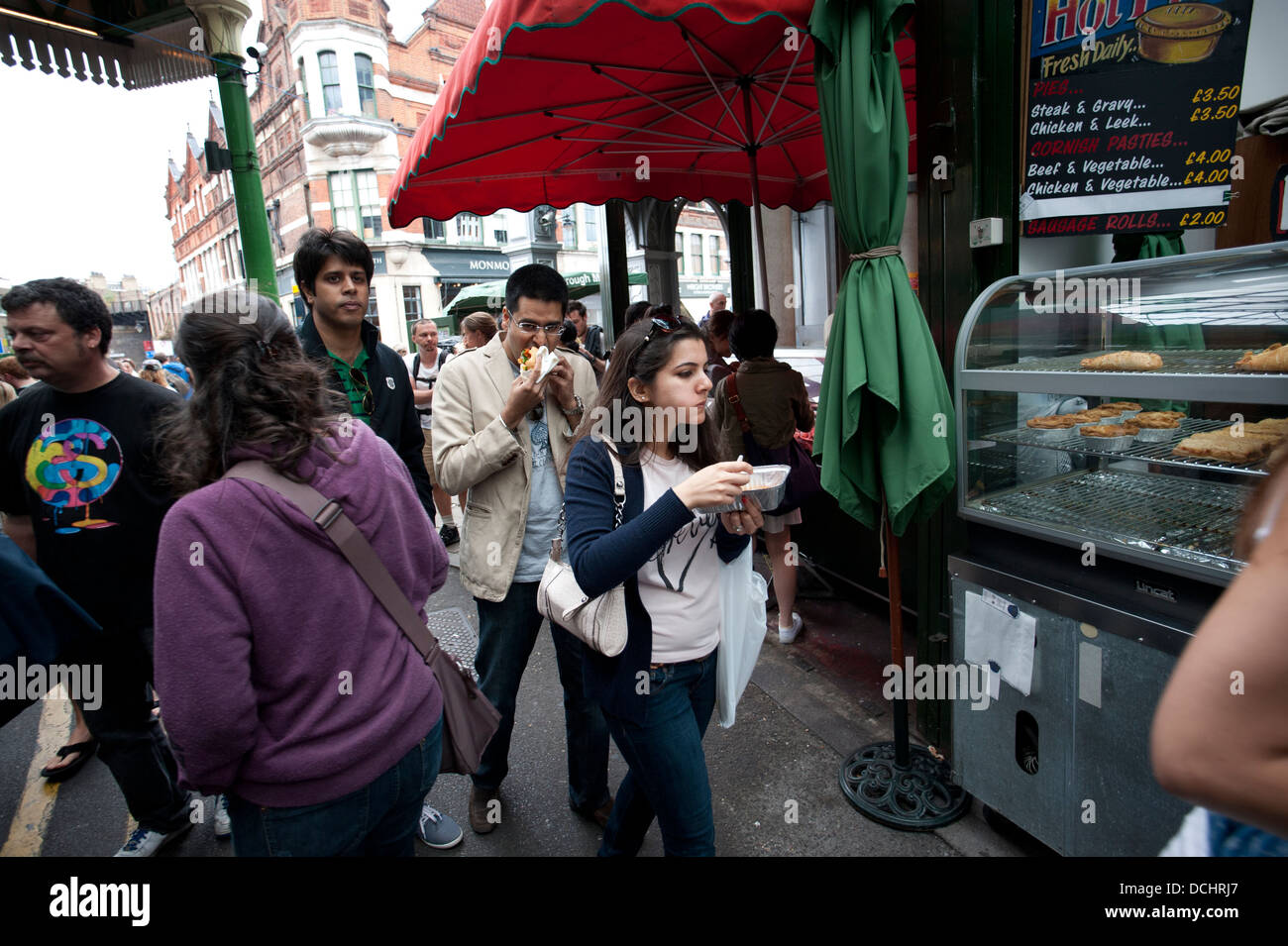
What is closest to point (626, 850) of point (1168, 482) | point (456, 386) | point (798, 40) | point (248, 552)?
point (248, 552)

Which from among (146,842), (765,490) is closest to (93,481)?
(146,842)

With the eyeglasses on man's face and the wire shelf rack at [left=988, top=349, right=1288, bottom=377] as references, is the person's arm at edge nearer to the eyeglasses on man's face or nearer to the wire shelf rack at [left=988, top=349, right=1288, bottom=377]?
the wire shelf rack at [left=988, top=349, right=1288, bottom=377]

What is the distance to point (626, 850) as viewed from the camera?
2.31 metres

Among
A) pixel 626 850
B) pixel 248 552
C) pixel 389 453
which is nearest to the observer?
pixel 248 552

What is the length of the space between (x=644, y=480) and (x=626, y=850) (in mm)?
1328

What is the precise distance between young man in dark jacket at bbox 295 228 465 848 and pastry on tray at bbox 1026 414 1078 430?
2586mm

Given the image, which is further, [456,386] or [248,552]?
[456,386]

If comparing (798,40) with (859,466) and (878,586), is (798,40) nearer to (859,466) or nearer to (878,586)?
(859,466)

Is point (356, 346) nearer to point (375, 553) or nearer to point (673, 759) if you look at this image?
point (375, 553)

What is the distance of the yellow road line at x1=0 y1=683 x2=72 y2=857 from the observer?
3125mm

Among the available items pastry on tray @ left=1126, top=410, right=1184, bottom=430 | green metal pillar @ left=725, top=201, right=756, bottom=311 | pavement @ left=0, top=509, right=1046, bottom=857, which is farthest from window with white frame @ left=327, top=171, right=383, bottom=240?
pastry on tray @ left=1126, top=410, right=1184, bottom=430

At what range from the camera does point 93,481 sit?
8.67ft

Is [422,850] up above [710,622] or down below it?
below

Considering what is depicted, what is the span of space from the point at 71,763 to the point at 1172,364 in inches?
224
